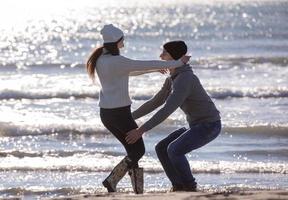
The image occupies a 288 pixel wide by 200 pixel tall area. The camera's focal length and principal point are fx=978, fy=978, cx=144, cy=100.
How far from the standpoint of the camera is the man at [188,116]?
8.66 m

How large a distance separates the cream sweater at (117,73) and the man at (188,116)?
0.69 ft

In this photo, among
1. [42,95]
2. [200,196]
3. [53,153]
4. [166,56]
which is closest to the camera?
[200,196]

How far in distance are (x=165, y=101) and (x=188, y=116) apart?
0.83ft

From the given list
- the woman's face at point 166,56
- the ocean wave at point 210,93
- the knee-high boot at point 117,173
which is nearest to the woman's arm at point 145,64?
the woman's face at point 166,56

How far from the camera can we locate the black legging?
8.82 meters

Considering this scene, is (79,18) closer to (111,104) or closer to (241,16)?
(241,16)

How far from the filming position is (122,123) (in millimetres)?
8852

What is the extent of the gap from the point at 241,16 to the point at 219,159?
146 feet

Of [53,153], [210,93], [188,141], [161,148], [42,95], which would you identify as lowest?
[42,95]

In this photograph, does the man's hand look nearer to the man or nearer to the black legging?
the man

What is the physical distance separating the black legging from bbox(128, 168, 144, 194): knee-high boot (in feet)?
0.57

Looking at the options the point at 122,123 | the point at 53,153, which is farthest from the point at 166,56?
the point at 53,153

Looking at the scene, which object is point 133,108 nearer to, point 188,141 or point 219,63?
point 188,141

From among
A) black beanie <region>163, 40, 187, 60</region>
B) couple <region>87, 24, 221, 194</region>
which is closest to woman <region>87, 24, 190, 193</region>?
couple <region>87, 24, 221, 194</region>
